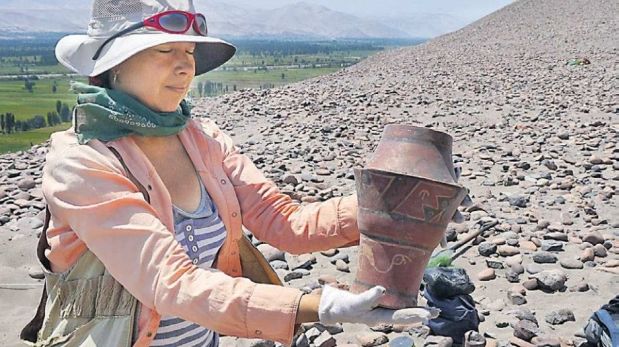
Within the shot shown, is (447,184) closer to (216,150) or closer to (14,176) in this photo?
(216,150)

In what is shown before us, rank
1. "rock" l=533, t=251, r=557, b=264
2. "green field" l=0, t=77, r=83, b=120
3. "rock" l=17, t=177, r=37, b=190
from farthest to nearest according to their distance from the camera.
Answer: "green field" l=0, t=77, r=83, b=120 → "rock" l=17, t=177, r=37, b=190 → "rock" l=533, t=251, r=557, b=264

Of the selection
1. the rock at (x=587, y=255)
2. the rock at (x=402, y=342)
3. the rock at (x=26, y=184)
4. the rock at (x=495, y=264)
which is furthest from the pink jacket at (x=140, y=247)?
the rock at (x=26, y=184)

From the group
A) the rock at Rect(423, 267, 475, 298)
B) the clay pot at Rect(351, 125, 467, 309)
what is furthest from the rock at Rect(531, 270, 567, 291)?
the clay pot at Rect(351, 125, 467, 309)

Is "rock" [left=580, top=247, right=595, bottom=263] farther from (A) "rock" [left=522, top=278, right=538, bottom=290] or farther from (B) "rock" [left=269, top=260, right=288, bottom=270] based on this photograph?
(B) "rock" [left=269, top=260, right=288, bottom=270]

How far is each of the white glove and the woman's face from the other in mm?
751

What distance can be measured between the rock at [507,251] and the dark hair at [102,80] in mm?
3365

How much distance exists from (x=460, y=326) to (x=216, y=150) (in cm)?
174

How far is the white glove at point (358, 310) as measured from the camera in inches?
65.4

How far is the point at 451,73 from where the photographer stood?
18281mm

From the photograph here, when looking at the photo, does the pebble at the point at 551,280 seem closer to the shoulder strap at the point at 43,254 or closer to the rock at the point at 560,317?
the rock at the point at 560,317

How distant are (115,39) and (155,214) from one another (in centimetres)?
51

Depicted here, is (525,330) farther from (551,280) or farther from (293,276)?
(293,276)

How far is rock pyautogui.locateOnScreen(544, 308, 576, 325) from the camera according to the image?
369 centimetres

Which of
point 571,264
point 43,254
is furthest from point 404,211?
point 571,264
